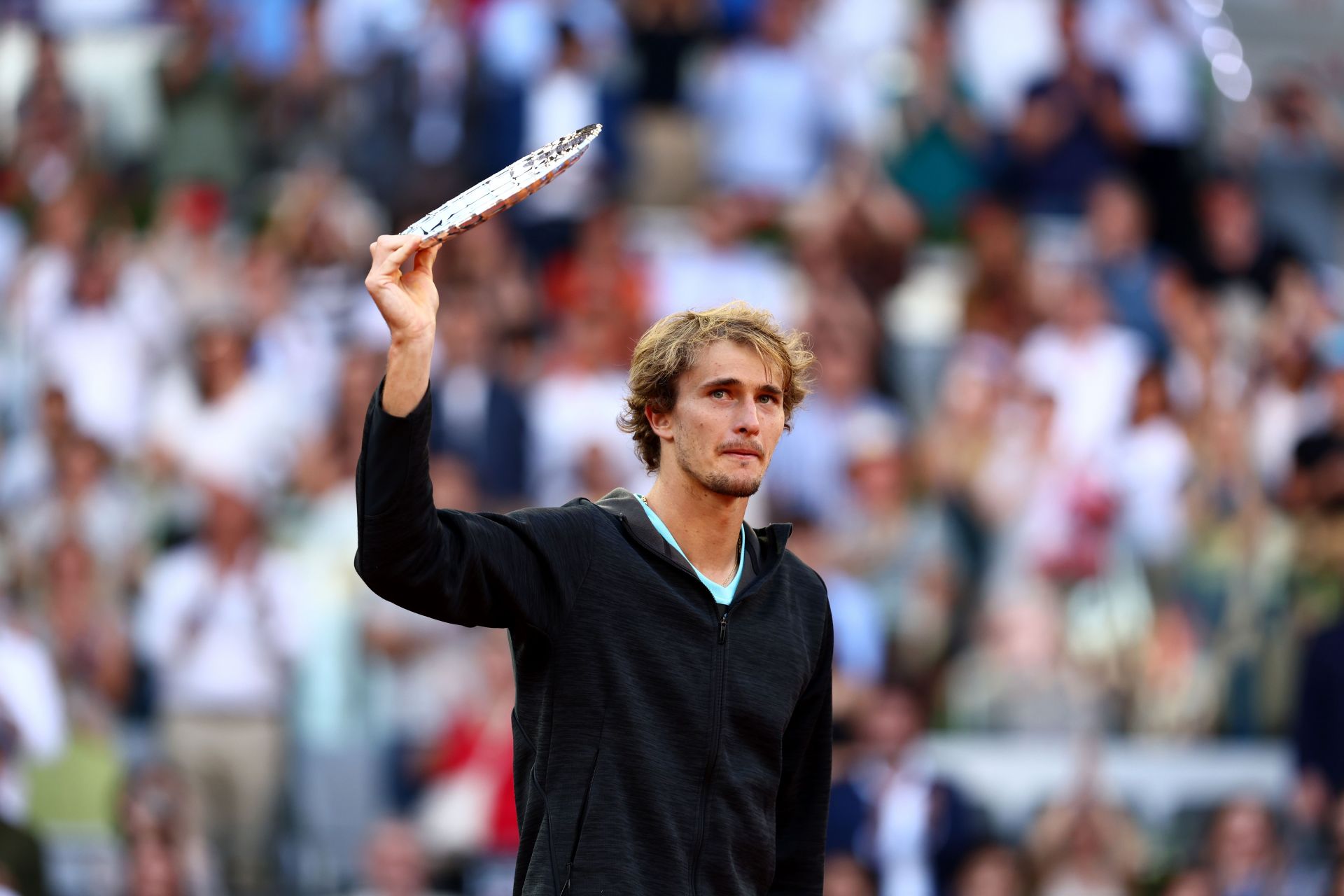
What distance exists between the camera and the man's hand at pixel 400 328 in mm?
3256

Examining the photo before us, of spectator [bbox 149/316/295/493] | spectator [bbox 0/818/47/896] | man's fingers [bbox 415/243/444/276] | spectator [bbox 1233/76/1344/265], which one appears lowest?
spectator [bbox 0/818/47/896]

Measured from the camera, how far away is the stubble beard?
3.65 m

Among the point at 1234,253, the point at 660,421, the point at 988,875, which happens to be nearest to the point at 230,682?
the point at 988,875

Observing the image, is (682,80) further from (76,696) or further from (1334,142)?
(76,696)

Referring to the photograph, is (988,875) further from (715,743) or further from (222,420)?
(715,743)

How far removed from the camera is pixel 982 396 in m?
10.6

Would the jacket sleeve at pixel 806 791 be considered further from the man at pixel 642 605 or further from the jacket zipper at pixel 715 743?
the jacket zipper at pixel 715 743

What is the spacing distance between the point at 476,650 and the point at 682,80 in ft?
15.6

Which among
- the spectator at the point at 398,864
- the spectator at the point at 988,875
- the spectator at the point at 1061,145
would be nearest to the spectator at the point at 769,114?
the spectator at the point at 1061,145

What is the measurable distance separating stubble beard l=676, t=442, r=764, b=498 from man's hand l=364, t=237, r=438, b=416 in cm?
63

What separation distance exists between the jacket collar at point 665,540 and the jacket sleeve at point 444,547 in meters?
0.12

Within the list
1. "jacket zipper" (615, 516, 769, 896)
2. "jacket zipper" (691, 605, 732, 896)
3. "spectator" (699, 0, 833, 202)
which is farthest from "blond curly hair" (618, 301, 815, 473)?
"spectator" (699, 0, 833, 202)

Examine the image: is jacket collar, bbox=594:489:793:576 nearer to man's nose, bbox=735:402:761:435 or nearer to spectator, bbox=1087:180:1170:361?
man's nose, bbox=735:402:761:435

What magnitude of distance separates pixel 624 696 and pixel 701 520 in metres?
0.41
